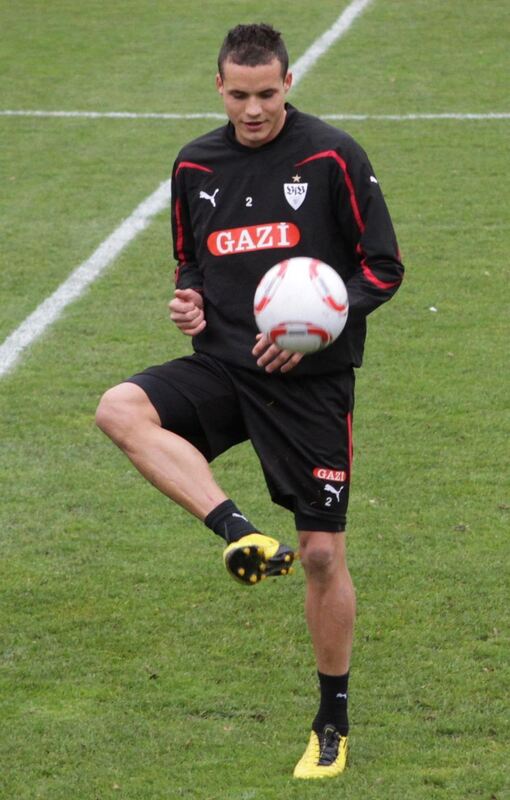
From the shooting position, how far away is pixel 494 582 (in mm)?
6793

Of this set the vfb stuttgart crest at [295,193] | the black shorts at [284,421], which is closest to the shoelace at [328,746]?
the black shorts at [284,421]

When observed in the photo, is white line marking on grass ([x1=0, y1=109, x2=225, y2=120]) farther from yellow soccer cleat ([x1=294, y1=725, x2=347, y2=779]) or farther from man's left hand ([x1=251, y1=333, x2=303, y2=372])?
yellow soccer cleat ([x1=294, y1=725, x2=347, y2=779])

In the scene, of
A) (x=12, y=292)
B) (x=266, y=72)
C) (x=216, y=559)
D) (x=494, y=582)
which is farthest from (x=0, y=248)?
(x=266, y=72)

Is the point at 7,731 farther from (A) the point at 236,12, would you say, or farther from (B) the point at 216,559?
(A) the point at 236,12

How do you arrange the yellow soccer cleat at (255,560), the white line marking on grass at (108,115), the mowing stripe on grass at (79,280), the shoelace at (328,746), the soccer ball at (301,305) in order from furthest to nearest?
the white line marking on grass at (108,115)
the mowing stripe on grass at (79,280)
the shoelace at (328,746)
the soccer ball at (301,305)
the yellow soccer cleat at (255,560)

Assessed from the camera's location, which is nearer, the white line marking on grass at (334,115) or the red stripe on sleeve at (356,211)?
the red stripe on sleeve at (356,211)

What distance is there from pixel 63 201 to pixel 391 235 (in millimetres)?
8863

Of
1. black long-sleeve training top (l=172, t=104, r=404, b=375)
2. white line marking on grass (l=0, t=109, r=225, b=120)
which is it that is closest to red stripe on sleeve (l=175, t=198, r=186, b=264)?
black long-sleeve training top (l=172, t=104, r=404, b=375)

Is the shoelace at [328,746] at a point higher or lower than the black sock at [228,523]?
lower

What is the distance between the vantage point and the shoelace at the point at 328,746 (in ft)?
17.3

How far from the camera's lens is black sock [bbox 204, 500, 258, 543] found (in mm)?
4840

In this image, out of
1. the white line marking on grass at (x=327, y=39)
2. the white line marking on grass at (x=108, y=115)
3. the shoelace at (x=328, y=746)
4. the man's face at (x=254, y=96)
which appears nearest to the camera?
the man's face at (x=254, y=96)

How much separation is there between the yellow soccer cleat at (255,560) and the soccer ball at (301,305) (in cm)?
70

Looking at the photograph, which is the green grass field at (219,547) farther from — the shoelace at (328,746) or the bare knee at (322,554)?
the bare knee at (322,554)
